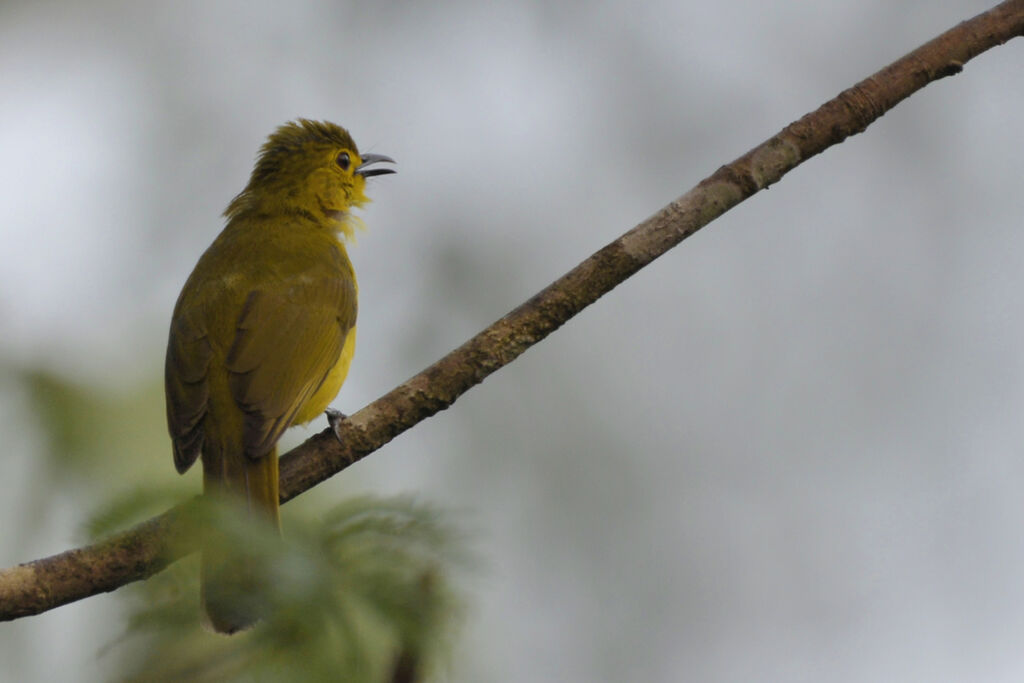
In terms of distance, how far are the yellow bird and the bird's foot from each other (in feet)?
0.44

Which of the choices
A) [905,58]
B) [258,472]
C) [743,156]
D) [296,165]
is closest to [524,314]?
[743,156]

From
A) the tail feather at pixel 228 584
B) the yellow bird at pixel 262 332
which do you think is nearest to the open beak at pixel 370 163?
the yellow bird at pixel 262 332

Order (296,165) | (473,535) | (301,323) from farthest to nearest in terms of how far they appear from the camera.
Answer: (296,165) → (301,323) → (473,535)

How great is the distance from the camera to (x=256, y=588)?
1.02 metres

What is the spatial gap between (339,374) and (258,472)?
→ 0.73 metres

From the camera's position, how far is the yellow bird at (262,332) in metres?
3.34

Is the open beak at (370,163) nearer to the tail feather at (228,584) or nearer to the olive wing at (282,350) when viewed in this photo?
the olive wing at (282,350)

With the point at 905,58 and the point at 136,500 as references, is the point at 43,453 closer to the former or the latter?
the point at 136,500

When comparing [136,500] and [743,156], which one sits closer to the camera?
[136,500]

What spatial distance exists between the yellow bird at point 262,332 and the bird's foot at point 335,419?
0.14 meters

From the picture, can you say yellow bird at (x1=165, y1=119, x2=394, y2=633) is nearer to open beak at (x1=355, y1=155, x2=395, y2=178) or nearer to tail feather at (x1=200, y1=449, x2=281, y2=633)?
open beak at (x1=355, y1=155, x2=395, y2=178)

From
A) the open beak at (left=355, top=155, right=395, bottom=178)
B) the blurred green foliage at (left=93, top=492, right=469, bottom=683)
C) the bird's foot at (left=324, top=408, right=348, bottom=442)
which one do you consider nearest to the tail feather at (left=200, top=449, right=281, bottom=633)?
the blurred green foliage at (left=93, top=492, right=469, bottom=683)

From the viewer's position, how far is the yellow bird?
3.34 metres

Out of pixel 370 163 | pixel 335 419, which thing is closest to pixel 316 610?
pixel 335 419
